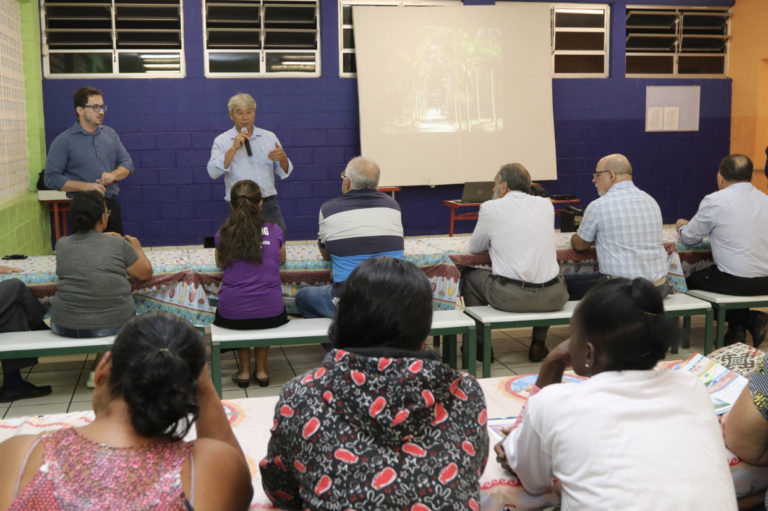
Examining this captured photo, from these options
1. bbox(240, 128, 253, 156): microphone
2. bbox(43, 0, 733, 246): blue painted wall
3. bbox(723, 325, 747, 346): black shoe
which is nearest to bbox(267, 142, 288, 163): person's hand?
bbox(240, 128, 253, 156): microphone

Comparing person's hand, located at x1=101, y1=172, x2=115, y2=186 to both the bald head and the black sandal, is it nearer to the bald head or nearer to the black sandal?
the black sandal

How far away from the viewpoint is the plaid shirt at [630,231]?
4.41m

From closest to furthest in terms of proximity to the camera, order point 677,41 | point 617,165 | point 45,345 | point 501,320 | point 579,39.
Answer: point 45,345 → point 501,320 → point 617,165 → point 579,39 → point 677,41

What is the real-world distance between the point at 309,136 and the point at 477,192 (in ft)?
6.57

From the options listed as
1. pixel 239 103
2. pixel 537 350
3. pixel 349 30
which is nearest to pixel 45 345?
pixel 239 103

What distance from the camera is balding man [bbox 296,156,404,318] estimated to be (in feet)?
13.3

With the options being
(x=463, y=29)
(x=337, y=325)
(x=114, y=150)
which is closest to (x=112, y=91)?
(x=114, y=150)

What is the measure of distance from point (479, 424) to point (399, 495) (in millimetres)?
241

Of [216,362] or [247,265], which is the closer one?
[216,362]

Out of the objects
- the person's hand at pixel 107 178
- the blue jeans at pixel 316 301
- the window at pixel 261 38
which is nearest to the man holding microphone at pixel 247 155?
the person's hand at pixel 107 178

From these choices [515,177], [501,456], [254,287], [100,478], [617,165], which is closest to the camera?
[100,478]

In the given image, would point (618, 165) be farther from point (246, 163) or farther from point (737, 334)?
point (246, 163)

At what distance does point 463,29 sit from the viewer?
8.68m

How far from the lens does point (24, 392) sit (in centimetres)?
401
